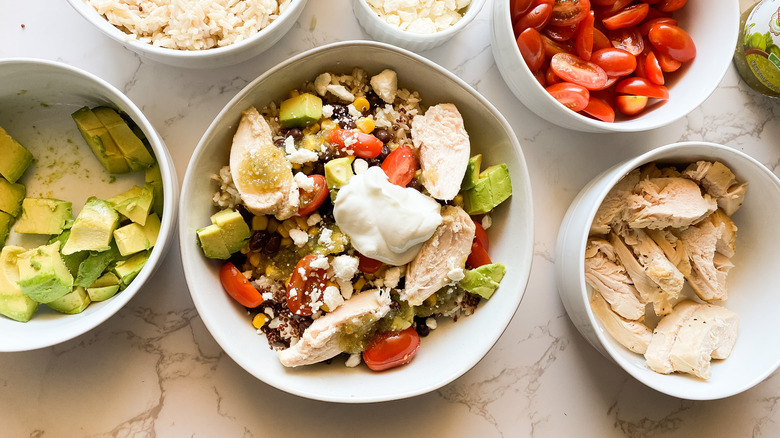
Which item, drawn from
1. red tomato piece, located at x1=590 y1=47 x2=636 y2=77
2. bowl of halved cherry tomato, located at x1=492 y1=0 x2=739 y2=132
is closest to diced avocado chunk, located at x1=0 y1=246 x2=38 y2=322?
bowl of halved cherry tomato, located at x1=492 y1=0 x2=739 y2=132

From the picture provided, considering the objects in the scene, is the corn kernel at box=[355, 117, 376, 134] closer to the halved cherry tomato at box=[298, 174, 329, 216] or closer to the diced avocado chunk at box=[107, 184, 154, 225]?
the halved cherry tomato at box=[298, 174, 329, 216]

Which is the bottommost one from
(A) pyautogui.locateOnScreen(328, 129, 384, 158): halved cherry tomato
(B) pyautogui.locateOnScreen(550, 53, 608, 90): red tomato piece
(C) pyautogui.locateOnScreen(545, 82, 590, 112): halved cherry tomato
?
(A) pyautogui.locateOnScreen(328, 129, 384, 158): halved cherry tomato

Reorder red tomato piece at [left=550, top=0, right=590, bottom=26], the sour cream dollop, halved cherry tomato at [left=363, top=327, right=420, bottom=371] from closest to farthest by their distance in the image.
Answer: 1. the sour cream dollop
2. halved cherry tomato at [left=363, top=327, right=420, bottom=371]
3. red tomato piece at [left=550, top=0, right=590, bottom=26]

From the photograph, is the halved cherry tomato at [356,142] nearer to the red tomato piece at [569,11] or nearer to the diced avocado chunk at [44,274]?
the red tomato piece at [569,11]

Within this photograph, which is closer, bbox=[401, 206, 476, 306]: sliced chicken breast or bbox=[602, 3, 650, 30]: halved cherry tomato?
bbox=[401, 206, 476, 306]: sliced chicken breast

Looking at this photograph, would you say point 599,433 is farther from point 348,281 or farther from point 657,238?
point 348,281

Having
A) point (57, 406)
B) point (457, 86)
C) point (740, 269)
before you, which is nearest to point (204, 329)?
point (57, 406)
